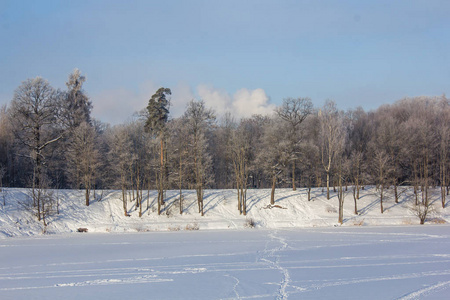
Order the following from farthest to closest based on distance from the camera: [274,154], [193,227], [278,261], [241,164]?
[274,154]
[241,164]
[193,227]
[278,261]

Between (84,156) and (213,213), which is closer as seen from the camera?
(84,156)

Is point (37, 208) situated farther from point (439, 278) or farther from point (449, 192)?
point (449, 192)

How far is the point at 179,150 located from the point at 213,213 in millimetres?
9011

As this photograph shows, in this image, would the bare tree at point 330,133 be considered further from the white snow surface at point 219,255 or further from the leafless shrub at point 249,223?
the leafless shrub at point 249,223

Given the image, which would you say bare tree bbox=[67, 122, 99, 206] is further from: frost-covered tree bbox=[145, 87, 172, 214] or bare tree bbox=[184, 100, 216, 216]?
bare tree bbox=[184, 100, 216, 216]

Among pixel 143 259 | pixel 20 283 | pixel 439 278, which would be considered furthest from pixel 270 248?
pixel 20 283

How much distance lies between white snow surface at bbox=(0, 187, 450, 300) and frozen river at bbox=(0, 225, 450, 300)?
0.15 ft

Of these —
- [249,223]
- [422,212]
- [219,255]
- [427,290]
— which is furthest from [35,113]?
[422,212]

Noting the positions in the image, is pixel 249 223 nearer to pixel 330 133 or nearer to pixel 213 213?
pixel 213 213

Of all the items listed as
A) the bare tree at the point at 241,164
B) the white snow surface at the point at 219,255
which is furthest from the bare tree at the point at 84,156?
the bare tree at the point at 241,164

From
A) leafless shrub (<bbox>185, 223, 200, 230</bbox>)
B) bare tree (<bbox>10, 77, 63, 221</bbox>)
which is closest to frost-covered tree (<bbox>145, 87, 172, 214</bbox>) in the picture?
leafless shrub (<bbox>185, 223, 200, 230</bbox>)

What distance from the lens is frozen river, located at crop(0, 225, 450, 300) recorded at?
12.6 m

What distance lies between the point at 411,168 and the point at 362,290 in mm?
41537

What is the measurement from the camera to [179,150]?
4484 centimetres
